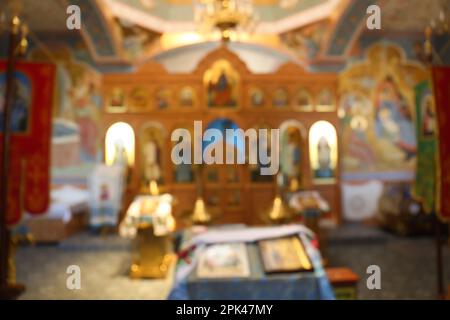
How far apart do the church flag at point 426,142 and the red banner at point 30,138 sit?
5034 mm

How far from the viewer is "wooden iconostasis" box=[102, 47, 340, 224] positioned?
8844 millimetres

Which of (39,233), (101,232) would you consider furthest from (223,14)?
(39,233)

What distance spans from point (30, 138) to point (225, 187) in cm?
492

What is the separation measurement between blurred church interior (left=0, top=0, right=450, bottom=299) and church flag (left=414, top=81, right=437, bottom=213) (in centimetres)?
122

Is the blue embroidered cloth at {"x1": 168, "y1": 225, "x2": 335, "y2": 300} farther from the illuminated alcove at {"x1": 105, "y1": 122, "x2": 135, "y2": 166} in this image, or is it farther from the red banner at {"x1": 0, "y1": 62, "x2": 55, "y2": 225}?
the illuminated alcove at {"x1": 105, "y1": 122, "x2": 135, "y2": 166}

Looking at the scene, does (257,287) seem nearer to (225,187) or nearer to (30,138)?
(30,138)

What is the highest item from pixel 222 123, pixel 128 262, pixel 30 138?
pixel 222 123

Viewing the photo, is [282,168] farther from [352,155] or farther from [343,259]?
[343,259]

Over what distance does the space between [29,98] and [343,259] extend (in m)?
6.01

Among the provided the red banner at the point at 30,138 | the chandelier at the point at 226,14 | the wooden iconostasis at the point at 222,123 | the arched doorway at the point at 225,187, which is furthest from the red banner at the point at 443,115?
the red banner at the point at 30,138

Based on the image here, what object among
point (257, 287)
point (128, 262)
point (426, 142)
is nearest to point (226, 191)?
point (128, 262)

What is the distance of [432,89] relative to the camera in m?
4.71

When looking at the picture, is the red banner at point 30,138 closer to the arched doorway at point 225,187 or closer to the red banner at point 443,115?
the arched doorway at point 225,187

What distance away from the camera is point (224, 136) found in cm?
868
